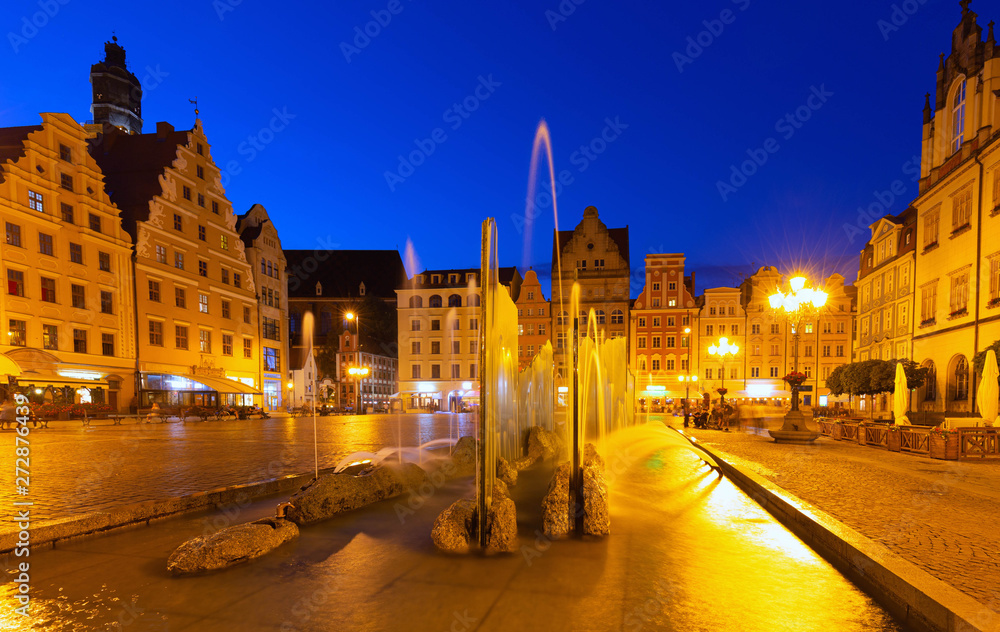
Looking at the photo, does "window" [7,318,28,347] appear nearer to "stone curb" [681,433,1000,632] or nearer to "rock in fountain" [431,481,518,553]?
"rock in fountain" [431,481,518,553]

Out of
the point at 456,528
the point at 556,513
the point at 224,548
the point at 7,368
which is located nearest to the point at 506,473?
the point at 556,513

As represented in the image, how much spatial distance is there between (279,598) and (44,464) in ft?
35.1

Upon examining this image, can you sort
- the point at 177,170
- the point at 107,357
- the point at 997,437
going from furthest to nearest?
the point at 177,170
the point at 107,357
the point at 997,437

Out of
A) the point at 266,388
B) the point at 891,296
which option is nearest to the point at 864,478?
the point at 891,296

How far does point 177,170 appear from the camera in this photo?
3788 cm

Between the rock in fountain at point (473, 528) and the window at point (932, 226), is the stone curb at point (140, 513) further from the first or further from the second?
the window at point (932, 226)

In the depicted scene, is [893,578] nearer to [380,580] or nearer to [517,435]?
[380,580]

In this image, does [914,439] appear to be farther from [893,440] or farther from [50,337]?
[50,337]

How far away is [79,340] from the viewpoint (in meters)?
30.5

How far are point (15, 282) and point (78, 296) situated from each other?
11.1 feet

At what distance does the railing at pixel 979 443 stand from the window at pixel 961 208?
1581 centimetres

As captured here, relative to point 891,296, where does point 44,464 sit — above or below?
below

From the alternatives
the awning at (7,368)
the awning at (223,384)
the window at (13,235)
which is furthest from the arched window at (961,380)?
the window at (13,235)

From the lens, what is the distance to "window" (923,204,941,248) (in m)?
27.8
